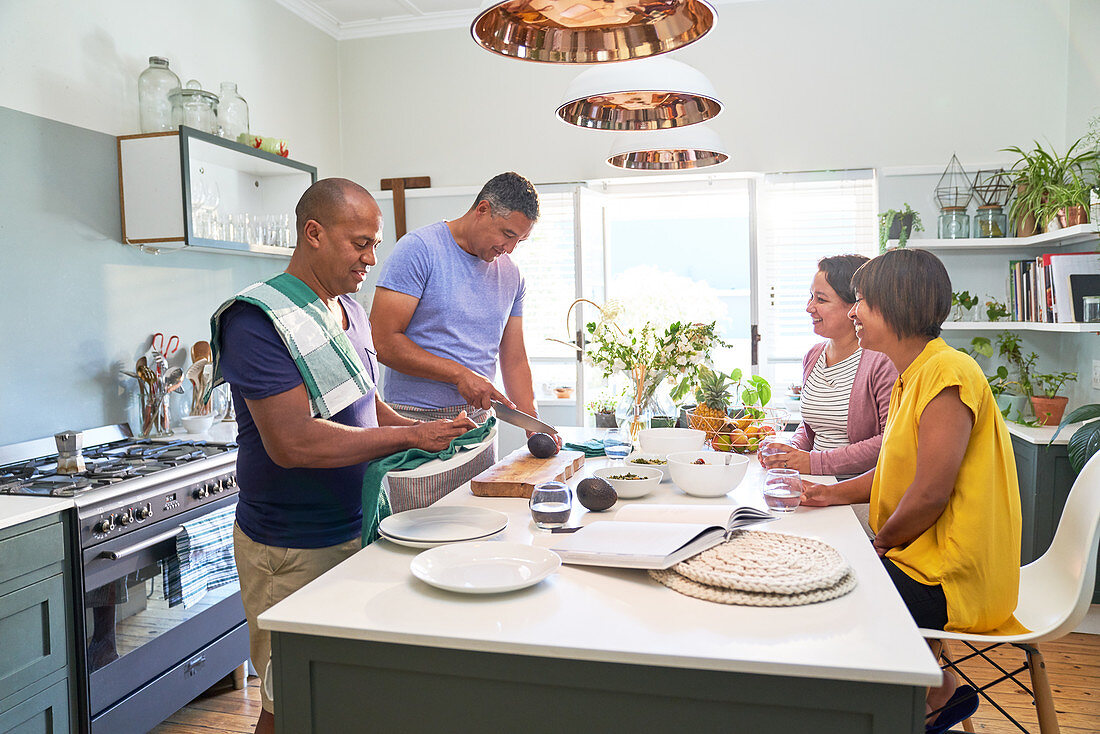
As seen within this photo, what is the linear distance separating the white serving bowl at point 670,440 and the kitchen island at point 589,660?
1035 mm

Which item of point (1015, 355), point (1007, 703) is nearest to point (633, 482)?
point (1007, 703)

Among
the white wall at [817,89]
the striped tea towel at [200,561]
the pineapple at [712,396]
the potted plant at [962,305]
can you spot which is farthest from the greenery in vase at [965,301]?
the striped tea towel at [200,561]

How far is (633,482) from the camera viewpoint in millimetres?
1998

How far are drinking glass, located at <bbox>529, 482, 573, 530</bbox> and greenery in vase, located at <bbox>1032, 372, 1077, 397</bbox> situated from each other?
3095 millimetres

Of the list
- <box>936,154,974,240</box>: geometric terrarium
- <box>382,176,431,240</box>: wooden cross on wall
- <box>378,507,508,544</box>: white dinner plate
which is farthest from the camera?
<box>382,176,431,240</box>: wooden cross on wall

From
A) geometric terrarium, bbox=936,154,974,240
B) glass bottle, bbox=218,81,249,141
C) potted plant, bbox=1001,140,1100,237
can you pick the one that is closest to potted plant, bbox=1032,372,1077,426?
potted plant, bbox=1001,140,1100,237

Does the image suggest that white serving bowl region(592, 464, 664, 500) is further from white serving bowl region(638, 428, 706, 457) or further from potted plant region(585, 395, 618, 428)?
potted plant region(585, 395, 618, 428)

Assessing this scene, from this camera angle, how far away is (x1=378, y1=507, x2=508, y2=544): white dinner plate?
162 cm

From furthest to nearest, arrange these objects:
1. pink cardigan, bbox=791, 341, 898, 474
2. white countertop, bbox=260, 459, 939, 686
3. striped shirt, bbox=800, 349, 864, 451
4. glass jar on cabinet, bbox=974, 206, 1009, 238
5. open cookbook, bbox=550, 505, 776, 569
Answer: glass jar on cabinet, bbox=974, 206, 1009, 238 → striped shirt, bbox=800, 349, 864, 451 → pink cardigan, bbox=791, 341, 898, 474 → open cookbook, bbox=550, 505, 776, 569 → white countertop, bbox=260, 459, 939, 686

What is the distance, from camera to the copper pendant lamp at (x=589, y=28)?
66.2 inches

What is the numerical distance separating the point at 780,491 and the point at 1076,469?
6.36 feet

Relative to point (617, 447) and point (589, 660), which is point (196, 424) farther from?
point (589, 660)

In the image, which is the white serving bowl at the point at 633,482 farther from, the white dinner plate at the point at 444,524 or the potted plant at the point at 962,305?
the potted plant at the point at 962,305

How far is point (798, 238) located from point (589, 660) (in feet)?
12.9
